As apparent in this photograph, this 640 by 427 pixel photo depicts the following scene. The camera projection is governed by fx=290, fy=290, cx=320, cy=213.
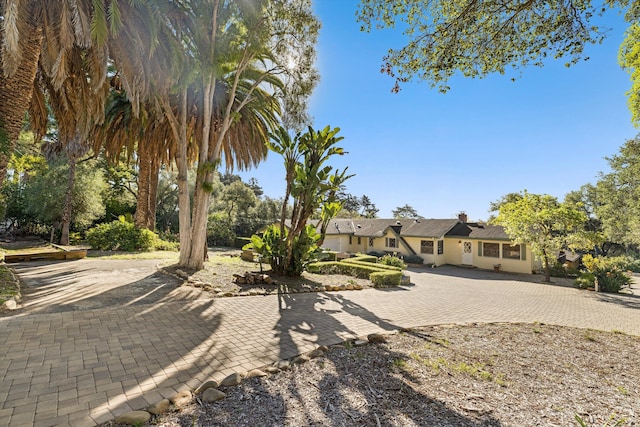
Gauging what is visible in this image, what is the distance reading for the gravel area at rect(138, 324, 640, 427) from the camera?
3.08 m

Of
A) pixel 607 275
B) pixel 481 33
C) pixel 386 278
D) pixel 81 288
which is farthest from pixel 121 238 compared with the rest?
pixel 607 275

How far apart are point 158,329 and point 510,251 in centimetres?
2395

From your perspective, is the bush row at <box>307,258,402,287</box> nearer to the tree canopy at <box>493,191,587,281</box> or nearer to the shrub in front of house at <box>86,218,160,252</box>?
the tree canopy at <box>493,191,587,281</box>

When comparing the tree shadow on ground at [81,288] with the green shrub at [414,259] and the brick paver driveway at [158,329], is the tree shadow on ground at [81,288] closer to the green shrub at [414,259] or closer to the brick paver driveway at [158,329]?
the brick paver driveway at [158,329]

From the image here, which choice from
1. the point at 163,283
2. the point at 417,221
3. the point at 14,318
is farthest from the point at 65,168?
the point at 417,221

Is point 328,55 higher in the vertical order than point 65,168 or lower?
higher

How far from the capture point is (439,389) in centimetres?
375

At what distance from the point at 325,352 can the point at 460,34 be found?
6.77m

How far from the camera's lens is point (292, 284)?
10.7m

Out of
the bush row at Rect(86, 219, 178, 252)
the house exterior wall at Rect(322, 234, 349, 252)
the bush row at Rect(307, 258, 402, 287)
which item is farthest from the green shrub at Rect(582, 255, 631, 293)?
the bush row at Rect(86, 219, 178, 252)

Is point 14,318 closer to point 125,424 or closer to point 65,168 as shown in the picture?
point 125,424

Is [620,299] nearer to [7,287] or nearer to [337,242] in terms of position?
[337,242]

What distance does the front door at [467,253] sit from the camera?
2414cm

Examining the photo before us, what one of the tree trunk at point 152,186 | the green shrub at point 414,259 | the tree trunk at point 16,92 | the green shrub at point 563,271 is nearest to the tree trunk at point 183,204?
the tree trunk at point 16,92
